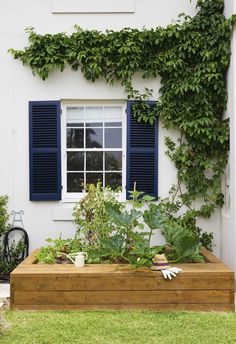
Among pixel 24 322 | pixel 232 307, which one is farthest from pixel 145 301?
pixel 24 322

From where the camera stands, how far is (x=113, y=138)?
634cm

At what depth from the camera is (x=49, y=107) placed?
611cm

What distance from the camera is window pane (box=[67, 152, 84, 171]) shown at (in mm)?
6344

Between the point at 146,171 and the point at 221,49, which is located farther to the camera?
the point at 146,171

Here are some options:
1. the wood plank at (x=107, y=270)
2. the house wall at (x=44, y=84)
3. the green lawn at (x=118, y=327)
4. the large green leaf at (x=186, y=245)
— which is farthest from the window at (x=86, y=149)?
the green lawn at (x=118, y=327)

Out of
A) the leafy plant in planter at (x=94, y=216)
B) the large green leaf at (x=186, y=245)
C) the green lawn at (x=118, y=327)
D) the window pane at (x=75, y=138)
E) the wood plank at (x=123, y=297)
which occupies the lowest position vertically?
the green lawn at (x=118, y=327)

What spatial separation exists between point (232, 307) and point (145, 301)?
0.98m

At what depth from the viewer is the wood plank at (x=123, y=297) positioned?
4.56 metres

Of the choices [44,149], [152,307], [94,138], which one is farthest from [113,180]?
[152,307]

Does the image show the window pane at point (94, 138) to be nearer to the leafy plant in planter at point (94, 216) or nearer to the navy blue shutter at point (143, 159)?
the navy blue shutter at point (143, 159)

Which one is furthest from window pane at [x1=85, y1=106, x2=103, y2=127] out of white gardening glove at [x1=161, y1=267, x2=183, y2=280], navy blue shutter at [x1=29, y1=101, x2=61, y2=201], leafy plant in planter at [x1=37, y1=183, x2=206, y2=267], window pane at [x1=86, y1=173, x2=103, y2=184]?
white gardening glove at [x1=161, y1=267, x2=183, y2=280]

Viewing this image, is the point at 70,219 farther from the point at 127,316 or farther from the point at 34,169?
the point at 127,316

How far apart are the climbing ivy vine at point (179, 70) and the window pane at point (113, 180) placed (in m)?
Answer: 0.88

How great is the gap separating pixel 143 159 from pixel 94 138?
856 millimetres
